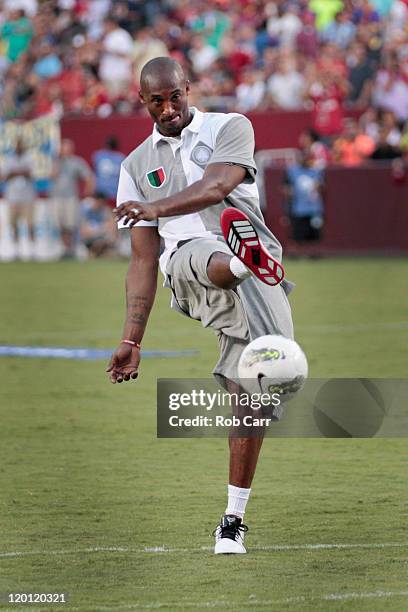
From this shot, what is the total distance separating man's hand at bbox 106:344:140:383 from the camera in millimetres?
6578

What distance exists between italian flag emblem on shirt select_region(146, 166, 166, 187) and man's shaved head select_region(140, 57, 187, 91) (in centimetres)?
38

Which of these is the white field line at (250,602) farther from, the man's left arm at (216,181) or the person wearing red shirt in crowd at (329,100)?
the person wearing red shirt in crowd at (329,100)

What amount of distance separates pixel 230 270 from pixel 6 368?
6828 mm

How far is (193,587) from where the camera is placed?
18.4 feet

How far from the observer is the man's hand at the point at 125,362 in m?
6.58

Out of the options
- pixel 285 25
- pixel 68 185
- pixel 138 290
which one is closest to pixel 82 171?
pixel 68 185

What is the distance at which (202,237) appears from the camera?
21.2ft

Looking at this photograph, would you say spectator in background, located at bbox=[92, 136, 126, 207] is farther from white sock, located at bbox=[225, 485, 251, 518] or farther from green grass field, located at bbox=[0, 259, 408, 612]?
white sock, located at bbox=[225, 485, 251, 518]

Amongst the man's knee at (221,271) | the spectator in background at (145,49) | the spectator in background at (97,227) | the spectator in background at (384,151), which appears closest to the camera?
the man's knee at (221,271)

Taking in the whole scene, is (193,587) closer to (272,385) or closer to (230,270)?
(272,385)

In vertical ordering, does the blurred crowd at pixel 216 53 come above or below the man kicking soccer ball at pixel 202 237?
above

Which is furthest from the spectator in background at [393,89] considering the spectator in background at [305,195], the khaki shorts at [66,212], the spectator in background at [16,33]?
the spectator in background at [16,33]

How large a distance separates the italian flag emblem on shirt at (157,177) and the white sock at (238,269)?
2.05 feet

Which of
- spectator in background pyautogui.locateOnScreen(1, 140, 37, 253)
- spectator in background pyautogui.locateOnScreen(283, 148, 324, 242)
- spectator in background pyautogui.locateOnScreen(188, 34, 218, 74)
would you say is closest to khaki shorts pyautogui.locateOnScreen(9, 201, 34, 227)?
spectator in background pyautogui.locateOnScreen(1, 140, 37, 253)
